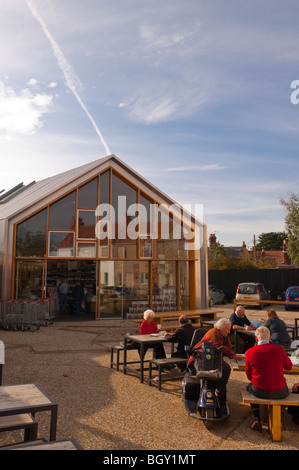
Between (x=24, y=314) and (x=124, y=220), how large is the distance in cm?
549

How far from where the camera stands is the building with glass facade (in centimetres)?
1499

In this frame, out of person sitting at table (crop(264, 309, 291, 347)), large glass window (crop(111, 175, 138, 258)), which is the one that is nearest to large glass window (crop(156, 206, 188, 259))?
large glass window (crop(111, 175, 138, 258))

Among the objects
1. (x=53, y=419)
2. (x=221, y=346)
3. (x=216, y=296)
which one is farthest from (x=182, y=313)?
(x=216, y=296)

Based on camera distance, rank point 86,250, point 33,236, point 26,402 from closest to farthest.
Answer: point 26,402 → point 33,236 → point 86,250

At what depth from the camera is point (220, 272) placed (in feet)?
91.0

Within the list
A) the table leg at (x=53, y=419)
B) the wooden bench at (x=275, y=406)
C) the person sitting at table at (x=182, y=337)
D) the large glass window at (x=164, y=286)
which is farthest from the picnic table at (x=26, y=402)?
the large glass window at (x=164, y=286)

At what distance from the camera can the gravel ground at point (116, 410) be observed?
452cm

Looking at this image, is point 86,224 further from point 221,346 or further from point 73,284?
point 221,346

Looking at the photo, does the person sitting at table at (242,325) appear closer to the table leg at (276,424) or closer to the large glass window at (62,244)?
the table leg at (276,424)

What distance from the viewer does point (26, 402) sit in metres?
3.81

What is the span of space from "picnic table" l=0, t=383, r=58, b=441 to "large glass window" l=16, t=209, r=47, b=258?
11183 millimetres
